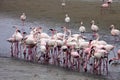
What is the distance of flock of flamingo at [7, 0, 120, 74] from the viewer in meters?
13.3

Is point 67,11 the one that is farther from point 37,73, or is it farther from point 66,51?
point 37,73

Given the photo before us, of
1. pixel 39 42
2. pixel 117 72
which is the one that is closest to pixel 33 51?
pixel 39 42

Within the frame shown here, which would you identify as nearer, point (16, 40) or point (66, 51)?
point (66, 51)

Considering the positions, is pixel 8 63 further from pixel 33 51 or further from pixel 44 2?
pixel 44 2

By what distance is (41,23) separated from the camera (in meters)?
22.0

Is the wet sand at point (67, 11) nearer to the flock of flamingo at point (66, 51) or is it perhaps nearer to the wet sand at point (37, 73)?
the flock of flamingo at point (66, 51)

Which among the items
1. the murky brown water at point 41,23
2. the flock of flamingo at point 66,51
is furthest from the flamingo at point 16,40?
the murky brown water at point 41,23

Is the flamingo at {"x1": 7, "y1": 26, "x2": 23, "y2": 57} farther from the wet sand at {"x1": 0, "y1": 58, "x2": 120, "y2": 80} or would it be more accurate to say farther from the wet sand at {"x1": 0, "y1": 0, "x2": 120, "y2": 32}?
the wet sand at {"x1": 0, "y1": 0, "x2": 120, "y2": 32}

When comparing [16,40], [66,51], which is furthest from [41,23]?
[66,51]

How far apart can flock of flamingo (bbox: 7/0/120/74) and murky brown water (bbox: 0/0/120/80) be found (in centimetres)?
37

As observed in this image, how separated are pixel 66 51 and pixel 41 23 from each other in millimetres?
8253

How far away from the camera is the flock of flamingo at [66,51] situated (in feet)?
43.5

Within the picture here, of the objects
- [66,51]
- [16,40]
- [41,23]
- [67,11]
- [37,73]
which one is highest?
[67,11]

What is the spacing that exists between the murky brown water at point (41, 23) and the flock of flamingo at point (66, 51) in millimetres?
374
